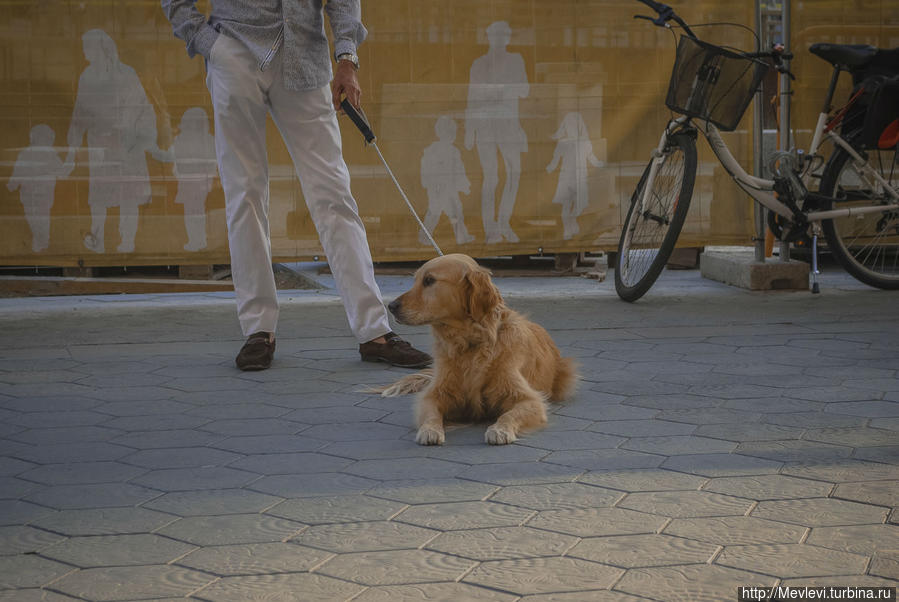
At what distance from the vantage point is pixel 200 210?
6711 millimetres

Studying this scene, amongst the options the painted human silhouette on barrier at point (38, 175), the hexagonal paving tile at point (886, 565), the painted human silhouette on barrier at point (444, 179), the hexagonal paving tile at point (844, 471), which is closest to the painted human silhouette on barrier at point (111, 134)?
the painted human silhouette on barrier at point (38, 175)

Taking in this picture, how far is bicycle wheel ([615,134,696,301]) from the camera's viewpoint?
236 inches

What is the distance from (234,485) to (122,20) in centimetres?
436

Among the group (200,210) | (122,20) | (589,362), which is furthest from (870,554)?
(122,20)

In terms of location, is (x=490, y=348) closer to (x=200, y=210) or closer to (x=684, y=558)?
(x=684, y=558)

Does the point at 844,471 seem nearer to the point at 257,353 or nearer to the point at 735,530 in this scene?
the point at 735,530

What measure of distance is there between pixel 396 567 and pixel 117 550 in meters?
0.68

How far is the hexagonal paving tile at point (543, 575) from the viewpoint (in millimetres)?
2275

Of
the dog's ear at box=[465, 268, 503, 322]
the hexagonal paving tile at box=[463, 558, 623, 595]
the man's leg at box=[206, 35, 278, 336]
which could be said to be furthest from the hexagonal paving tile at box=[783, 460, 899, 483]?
the man's leg at box=[206, 35, 278, 336]

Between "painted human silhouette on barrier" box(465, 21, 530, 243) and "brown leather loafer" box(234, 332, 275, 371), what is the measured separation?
2369 millimetres

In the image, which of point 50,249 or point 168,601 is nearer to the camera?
point 168,601

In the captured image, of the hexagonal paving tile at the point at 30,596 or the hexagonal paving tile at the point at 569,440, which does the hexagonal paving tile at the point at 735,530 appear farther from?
the hexagonal paving tile at the point at 30,596

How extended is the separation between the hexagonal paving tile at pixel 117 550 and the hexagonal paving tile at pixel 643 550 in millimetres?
929

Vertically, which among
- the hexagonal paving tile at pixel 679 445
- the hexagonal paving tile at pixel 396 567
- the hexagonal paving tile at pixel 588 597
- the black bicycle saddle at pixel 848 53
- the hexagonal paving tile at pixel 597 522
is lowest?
the hexagonal paving tile at pixel 679 445
